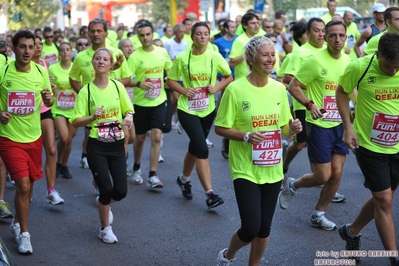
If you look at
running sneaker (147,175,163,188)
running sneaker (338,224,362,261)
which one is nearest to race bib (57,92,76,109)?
running sneaker (147,175,163,188)

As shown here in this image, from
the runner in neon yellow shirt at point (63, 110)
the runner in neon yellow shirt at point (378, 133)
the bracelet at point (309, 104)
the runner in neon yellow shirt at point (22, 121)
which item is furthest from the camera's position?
the runner in neon yellow shirt at point (63, 110)

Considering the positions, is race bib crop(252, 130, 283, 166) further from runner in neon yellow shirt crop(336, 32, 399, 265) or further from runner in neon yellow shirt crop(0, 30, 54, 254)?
runner in neon yellow shirt crop(0, 30, 54, 254)

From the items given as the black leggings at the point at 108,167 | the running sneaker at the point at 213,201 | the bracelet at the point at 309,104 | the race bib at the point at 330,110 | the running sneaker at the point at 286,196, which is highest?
the bracelet at the point at 309,104

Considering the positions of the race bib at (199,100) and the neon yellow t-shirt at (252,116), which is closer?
the neon yellow t-shirt at (252,116)

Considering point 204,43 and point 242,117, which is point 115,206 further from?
point 242,117

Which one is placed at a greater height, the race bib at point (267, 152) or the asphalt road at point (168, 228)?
the race bib at point (267, 152)

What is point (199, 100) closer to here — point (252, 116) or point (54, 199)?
point (54, 199)

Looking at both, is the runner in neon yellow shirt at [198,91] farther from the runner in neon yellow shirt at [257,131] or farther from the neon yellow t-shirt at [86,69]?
the runner in neon yellow shirt at [257,131]

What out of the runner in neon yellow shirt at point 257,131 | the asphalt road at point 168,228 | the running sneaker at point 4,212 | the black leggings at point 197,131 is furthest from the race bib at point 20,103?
the runner in neon yellow shirt at point 257,131

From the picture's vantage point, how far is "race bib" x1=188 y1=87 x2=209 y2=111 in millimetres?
8641

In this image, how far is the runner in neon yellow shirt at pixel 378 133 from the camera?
5.74 m

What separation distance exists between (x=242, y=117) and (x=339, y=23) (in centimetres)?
213

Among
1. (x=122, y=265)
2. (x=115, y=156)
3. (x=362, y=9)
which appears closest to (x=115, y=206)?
(x=115, y=156)

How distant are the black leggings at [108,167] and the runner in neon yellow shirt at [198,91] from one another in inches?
54.3
